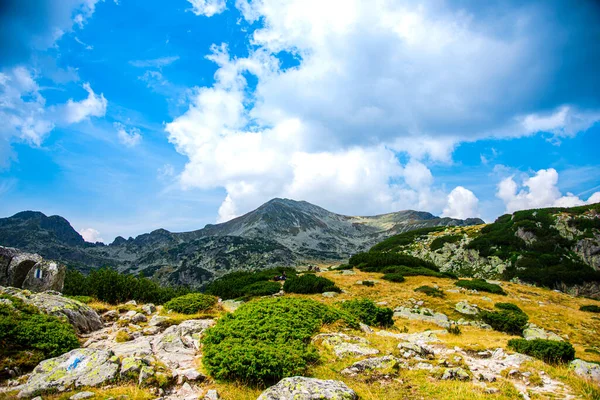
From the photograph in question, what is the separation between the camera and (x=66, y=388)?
745cm

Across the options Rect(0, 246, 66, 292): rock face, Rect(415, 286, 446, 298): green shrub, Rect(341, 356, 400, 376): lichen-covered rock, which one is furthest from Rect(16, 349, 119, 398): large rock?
Rect(415, 286, 446, 298): green shrub

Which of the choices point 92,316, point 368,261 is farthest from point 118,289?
point 368,261

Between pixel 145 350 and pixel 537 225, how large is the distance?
76858 millimetres

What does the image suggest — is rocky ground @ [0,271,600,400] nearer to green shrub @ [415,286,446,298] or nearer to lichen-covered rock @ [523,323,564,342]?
lichen-covered rock @ [523,323,564,342]

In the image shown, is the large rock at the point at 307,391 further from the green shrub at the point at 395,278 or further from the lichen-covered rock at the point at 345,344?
the green shrub at the point at 395,278

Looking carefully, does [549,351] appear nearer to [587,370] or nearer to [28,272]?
[587,370]

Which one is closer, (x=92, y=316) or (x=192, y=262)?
(x=92, y=316)

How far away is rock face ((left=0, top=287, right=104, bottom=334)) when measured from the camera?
38.3ft

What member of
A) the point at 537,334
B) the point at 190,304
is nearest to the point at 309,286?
the point at 190,304

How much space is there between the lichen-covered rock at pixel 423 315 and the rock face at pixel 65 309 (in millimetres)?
18144

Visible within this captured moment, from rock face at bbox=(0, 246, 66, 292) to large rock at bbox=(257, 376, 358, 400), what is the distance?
1663 centimetres

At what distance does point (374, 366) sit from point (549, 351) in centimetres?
736

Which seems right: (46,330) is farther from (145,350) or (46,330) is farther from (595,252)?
(595,252)

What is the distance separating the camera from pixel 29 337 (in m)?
9.23
